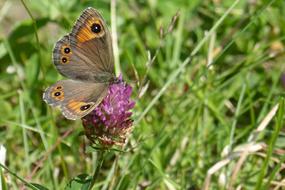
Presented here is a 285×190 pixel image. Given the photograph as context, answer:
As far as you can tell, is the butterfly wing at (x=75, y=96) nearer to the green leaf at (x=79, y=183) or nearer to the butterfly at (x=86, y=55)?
the butterfly at (x=86, y=55)

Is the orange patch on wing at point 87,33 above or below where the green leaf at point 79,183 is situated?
above

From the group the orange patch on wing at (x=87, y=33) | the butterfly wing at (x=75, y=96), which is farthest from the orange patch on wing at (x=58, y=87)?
the orange patch on wing at (x=87, y=33)

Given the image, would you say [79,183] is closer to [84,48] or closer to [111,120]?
[111,120]

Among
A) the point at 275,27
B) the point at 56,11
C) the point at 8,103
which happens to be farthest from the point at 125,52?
the point at 275,27

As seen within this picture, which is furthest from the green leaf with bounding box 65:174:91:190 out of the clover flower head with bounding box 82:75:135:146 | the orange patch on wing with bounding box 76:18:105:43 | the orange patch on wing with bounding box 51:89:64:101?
the orange patch on wing with bounding box 76:18:105:43

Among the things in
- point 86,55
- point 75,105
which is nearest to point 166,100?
point 86,55

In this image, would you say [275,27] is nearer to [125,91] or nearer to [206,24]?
[206,24]

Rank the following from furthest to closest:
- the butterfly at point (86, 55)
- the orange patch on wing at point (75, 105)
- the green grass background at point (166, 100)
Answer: the green grass background at point (166, 100) → the butterfly at point (86, 55) → the orange patch on wing at point (75, 105)
